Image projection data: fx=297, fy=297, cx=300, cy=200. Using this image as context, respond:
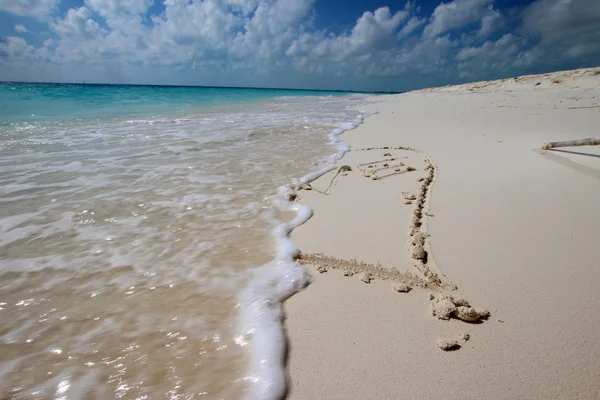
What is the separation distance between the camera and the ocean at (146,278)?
1438 millimetres

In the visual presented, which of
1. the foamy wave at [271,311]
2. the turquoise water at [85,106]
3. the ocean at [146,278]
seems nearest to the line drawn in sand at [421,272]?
the foamy wave at [271,311]

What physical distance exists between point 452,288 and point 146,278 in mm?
2068

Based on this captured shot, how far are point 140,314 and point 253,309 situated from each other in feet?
2.24

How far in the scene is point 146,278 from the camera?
2.12 m

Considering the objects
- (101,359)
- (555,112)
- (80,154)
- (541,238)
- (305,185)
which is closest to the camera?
(101,359)

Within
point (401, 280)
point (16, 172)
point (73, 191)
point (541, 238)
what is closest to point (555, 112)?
point (541, 238)

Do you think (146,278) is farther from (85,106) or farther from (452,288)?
(85,106)

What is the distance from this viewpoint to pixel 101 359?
1524 mm

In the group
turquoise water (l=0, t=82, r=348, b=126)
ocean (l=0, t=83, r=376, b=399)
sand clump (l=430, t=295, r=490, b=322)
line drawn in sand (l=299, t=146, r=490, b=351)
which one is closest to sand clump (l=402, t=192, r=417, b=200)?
line drawn in sand (l=299, t=146, r=490, b=351)

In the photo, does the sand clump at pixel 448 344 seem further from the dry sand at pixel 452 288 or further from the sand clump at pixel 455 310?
the sand clump at pixel 455 310

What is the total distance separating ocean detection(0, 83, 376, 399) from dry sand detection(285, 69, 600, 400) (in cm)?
25

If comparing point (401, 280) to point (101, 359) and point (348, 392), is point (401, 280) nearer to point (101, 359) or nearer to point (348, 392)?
point (348, 392)

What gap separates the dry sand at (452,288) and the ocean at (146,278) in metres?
0.25

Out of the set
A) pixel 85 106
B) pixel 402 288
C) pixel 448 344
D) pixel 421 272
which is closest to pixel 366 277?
pixel 402 288
